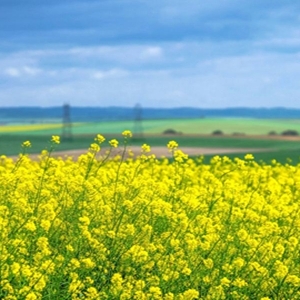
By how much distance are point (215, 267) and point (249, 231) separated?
1095 mm

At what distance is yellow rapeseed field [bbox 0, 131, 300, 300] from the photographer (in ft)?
20.4

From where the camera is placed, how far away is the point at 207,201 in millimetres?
8539

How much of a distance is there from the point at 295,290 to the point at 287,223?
1.65m

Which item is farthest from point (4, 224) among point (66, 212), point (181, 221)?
point (181, 221)

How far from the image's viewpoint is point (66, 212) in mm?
7586

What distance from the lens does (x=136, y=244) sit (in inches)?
275

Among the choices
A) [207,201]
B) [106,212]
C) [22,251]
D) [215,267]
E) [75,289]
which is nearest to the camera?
[75,289]

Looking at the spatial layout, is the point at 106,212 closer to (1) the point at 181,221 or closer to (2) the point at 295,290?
(1) the point at 181,221

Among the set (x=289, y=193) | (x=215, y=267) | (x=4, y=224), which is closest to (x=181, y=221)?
(x=215, y=267)

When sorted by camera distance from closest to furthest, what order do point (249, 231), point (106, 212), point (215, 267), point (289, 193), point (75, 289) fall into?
point (75, 289)
point (215, 267)
point (106, 212)
point (249, 231)
point (289, 193)

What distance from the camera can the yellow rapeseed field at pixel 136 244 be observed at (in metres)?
6.20

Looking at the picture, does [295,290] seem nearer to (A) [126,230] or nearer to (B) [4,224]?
(A) [126,230]

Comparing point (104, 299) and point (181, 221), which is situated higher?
point (181, 221)

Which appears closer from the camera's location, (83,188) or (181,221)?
(181,221)
